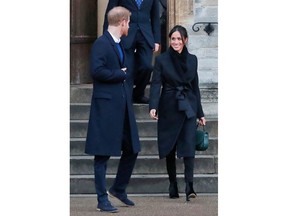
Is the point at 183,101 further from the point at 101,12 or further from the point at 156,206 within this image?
the point at 101,12

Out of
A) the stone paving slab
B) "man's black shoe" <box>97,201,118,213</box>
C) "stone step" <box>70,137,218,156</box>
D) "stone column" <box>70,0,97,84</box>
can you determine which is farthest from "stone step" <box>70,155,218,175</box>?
"stone column" <box>70,0,97,84</box>

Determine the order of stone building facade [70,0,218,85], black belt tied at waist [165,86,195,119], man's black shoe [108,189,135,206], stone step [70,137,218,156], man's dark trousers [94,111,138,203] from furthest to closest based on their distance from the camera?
stone building facade [70,0,218,85] → stone step [70,137,218,156] → black belt tied at waist [165,86,195,119] → man's black shoe [108,189,135,206] → man's dark trousers [94,111,138,203]

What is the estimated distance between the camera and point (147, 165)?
1308 centimetres

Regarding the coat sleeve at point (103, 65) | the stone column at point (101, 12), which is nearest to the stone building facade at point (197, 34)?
the stone column at point (101, 12)

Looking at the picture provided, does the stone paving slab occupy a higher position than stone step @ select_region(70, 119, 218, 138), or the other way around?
stone step @ select_region(70, 119, 218, 138)

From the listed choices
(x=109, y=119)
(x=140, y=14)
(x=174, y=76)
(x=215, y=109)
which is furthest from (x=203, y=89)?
(x=109, y=119)

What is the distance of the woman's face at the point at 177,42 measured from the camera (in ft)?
39.7

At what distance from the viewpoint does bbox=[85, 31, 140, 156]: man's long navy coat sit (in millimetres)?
10859

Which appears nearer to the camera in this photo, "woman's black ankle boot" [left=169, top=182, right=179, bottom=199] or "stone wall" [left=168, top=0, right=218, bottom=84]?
"woman's black ankle boot" [left=169, top=182, right=179, bottom=199]

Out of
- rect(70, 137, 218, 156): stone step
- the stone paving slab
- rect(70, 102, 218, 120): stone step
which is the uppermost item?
rect(70, 102, 218, 120): stone step

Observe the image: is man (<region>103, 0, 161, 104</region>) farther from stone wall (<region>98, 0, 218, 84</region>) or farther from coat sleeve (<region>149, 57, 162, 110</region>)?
coat sleeve (<region>149, 57, 162, 110</region>)

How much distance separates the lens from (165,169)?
13047 millimetres

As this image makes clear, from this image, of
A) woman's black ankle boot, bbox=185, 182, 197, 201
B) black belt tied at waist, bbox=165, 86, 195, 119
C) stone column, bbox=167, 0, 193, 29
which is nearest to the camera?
woman's black ankle boot, bbox=185, 182, 197, 201

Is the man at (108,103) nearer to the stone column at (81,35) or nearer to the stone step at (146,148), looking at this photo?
the stone step at (146,148)
